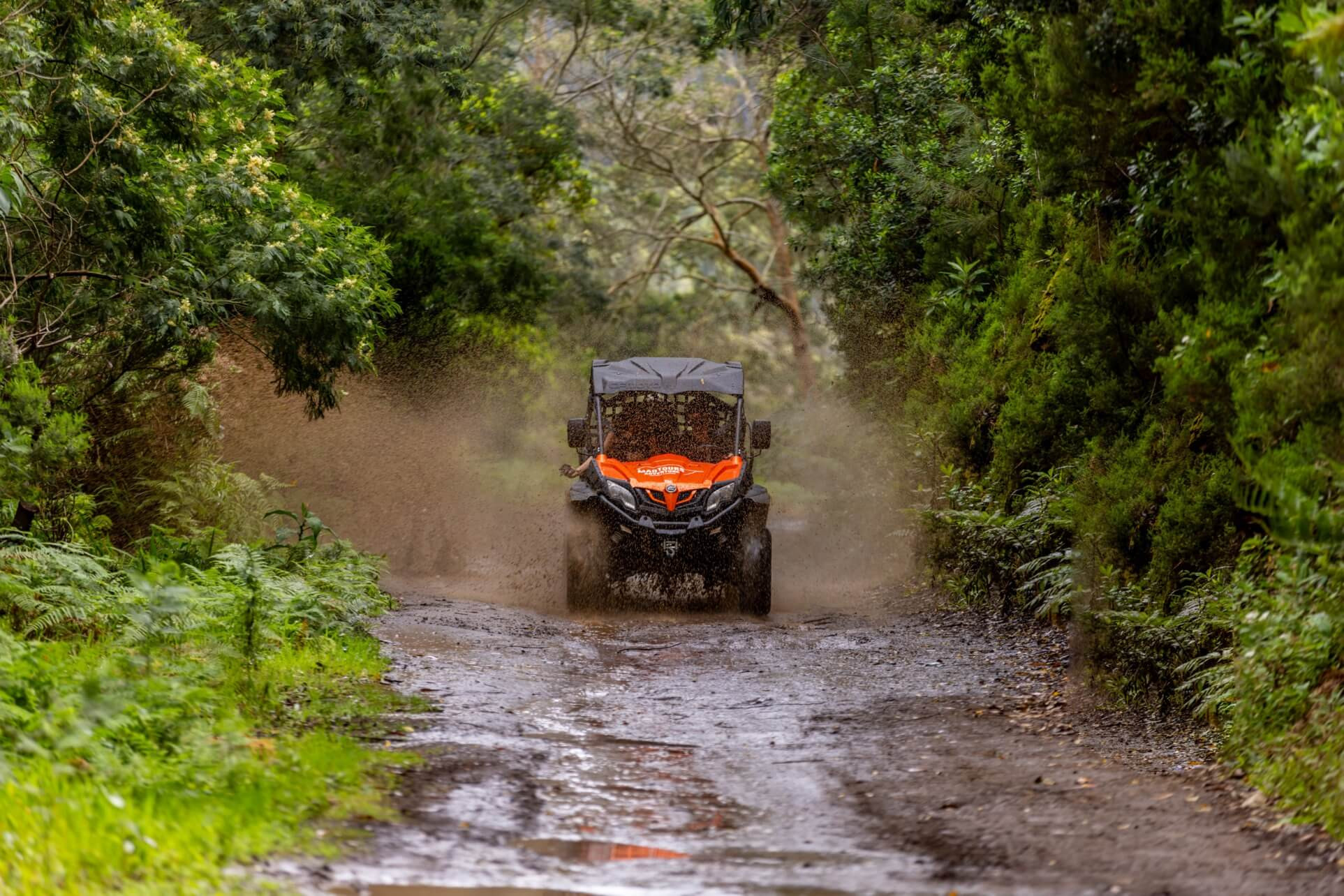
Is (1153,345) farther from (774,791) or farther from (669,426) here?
(669,426)

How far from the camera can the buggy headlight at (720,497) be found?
1493cm

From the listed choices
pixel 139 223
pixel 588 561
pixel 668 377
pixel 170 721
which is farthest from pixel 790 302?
pixel 170 721

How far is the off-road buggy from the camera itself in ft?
49.0

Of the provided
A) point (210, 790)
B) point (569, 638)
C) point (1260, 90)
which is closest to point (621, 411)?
point (569, 638)

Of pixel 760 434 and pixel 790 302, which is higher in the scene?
pixel 790 302

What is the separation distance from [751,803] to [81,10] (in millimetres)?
9257

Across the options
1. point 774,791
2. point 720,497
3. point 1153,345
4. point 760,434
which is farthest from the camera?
point 760,434

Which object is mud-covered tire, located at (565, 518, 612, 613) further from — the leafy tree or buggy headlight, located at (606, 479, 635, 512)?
the leafy tree

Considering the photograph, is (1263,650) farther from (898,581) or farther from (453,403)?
(453,403)

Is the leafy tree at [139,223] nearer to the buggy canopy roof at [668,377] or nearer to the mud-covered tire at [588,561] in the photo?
the buggy canopy roof at [668,377]

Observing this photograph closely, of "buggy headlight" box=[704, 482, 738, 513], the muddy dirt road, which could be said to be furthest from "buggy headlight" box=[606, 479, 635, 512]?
the muddy dirt road

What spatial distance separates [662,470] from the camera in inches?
601

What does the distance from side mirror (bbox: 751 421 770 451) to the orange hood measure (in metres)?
0.24

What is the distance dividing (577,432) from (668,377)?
1.19 m
